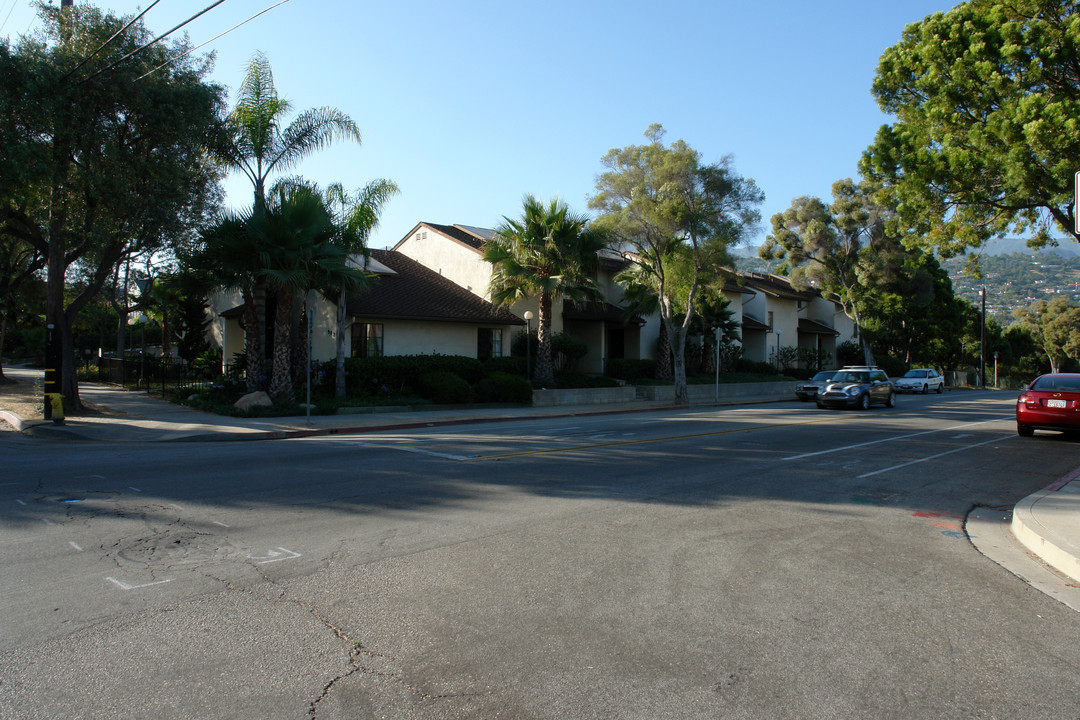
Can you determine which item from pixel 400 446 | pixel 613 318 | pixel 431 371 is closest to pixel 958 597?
pixel 400 446

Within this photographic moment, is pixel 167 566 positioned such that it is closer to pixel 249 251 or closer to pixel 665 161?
pixel 249 251

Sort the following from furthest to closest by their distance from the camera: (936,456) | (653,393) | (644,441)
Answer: (653,393) → (644,441) → (936,456)

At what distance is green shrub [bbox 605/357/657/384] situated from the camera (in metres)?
33.2

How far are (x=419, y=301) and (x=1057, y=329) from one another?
7153cm

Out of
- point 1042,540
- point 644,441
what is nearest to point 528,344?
point 644,441

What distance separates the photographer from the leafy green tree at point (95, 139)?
16.3 metres

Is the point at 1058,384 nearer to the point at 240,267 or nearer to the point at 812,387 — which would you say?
the point at 812,387

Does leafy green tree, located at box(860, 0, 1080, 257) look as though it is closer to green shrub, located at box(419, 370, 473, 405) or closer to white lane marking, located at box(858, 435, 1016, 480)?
white lane marking, located at box(858, 435, 1016, 480)

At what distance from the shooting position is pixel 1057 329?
2766 inches

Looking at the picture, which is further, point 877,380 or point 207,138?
point 877,380

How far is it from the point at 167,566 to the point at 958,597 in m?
6.27

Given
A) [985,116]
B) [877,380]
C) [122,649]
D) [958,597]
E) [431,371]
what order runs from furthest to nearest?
[877,380], [431,371], [985,116], [958,597], [122,649]

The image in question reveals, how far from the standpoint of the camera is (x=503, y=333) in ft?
100

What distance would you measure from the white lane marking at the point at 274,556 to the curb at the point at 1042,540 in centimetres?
669
